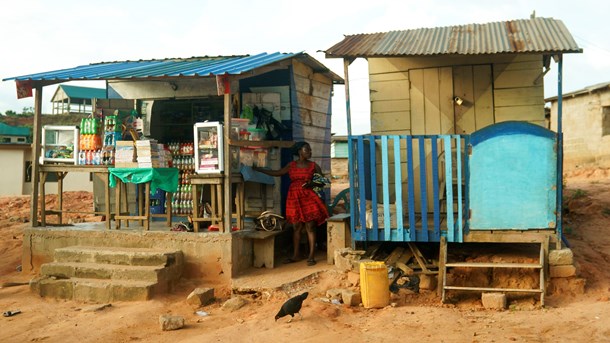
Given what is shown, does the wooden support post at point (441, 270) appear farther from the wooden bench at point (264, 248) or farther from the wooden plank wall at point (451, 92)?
the wooden bench at point (264, 248)

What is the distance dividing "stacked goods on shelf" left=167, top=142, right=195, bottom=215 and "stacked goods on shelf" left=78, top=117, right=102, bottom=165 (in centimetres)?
159

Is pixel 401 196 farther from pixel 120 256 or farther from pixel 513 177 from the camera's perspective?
pixel 120 256

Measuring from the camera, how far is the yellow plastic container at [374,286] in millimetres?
6465

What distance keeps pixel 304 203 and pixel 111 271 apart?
115 inches

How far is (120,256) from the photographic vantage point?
789cm

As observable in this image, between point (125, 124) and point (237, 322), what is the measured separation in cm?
413

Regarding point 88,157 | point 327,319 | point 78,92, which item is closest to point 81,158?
point 88,157

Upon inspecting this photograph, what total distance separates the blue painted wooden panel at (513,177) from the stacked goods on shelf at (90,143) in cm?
572

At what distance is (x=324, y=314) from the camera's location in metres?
6.23

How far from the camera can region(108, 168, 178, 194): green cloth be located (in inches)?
326

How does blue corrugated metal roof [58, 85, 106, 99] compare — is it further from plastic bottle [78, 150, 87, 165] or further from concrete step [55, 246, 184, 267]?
concrete step [55, 246, 184, 267]

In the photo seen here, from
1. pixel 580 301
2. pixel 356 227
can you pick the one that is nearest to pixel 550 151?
pixel 580 301

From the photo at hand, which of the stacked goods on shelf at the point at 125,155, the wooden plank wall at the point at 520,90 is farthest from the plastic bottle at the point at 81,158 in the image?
the wooden plank wall at the point at 520,90

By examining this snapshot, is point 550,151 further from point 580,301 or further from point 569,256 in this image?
point 580,301
